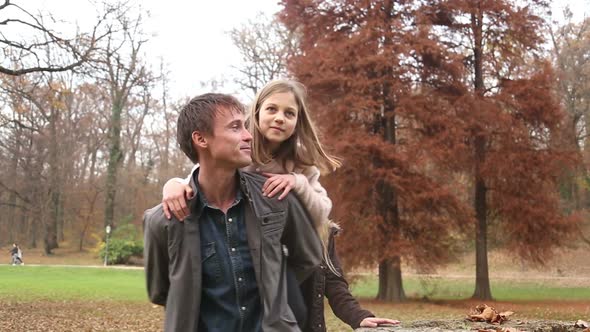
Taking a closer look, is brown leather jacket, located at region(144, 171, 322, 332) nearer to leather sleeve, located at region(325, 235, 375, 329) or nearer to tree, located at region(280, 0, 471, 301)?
leather sleeve, located at region(325, 235, 375, 329)

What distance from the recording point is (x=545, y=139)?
23.8m

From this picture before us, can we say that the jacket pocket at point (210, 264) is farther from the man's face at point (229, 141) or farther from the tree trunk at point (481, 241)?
the tree trunk at point (481, 241)

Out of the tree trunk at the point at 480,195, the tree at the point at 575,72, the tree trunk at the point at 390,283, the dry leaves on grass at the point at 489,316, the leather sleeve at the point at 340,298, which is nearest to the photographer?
the leather sleeve at the point at 340,298

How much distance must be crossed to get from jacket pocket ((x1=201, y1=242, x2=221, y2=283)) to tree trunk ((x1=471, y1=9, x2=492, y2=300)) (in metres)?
20.6

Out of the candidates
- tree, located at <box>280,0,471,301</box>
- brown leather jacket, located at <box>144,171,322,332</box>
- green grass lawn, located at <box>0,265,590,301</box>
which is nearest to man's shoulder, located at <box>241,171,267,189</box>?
brown leather jacket, located at <box>144,171,322,332</box>

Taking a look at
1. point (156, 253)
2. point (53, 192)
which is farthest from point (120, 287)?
point (53, 192)

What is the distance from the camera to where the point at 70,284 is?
2573cm

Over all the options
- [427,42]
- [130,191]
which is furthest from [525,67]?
[130,191]

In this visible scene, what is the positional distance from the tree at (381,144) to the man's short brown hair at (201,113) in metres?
17.6

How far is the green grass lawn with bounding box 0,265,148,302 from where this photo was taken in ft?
69.9

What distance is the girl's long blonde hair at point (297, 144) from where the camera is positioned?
2.99 m

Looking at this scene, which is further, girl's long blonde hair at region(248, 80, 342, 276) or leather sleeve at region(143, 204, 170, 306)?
girl's long blonde hair at region(248, 80, 342, 276)

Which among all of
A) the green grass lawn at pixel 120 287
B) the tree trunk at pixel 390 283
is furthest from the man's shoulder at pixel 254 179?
the tree trunk at pixel 390 283

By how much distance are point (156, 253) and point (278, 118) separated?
846mm
